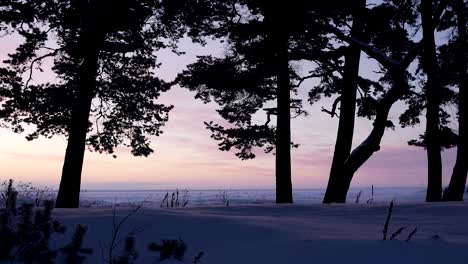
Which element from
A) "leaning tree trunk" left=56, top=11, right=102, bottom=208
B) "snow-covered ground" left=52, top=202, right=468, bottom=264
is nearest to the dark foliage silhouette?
"leaning tree trunk" left=56, top=11, right=102, bottom=208

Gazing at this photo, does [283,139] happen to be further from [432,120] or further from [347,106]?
[432,120]

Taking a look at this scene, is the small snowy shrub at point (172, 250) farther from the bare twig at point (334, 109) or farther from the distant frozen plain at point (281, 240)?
the bare twig at point (334, 109)

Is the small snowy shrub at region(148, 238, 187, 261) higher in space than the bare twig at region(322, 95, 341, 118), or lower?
lower

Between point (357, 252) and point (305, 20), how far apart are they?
31.2ft

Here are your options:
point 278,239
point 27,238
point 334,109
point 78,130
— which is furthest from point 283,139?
point 27,238

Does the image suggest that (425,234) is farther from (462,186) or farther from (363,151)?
(462,186)

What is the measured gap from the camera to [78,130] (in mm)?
12250

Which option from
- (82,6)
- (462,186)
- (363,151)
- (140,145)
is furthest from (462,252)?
(462,186)

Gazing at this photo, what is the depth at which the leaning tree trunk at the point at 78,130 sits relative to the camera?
40.1ft

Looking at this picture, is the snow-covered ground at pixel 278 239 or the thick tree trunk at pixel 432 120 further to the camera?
the thick tree trunk at pixel 432 120

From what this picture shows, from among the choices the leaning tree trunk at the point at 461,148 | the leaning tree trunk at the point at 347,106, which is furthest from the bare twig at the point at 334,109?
the leaning tree trunk at the point at 461,148

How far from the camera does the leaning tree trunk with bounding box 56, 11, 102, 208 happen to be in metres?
12.2

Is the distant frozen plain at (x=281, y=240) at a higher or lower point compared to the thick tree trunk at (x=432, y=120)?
lower

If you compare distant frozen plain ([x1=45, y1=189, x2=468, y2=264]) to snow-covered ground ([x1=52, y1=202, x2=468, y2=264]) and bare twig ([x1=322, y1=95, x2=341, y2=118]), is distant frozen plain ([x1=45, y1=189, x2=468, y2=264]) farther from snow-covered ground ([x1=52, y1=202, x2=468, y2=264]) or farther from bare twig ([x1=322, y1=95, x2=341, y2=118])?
bare twig ([x1=322, y1=95, x2=341, y2=118])
